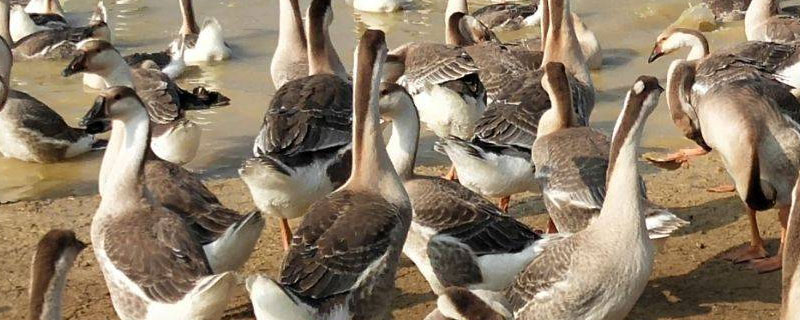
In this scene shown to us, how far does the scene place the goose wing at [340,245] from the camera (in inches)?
273

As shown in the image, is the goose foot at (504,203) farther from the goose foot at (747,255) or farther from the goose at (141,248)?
the goose at (141,248)

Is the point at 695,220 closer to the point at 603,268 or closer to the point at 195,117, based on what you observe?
the point at 603,268

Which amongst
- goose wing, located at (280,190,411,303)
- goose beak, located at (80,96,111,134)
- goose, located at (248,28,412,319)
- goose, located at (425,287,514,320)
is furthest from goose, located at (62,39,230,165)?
goose, located at (425,287,514,320)

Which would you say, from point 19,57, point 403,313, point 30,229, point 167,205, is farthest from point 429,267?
point 19,57

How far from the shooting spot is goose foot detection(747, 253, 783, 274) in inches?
339

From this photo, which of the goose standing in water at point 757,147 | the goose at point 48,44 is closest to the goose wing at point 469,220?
the goose standing in water at point 757,147

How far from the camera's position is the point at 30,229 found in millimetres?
9664

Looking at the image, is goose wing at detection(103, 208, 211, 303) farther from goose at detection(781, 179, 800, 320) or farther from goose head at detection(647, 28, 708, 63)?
goose head at detection(647, 28, 708, 63)

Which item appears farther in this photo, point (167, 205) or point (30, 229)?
point (30, 229)

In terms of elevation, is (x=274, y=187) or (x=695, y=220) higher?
(x=274, y=187)

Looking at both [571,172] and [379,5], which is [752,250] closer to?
[571,172]

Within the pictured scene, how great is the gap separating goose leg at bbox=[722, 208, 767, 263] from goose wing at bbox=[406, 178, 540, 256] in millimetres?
1693

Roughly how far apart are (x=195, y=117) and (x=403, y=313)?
551cm

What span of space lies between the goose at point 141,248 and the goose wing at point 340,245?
420mm
